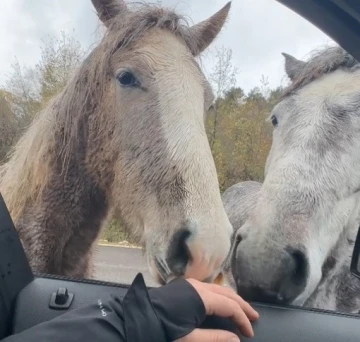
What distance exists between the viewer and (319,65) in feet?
8.03

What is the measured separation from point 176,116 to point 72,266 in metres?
0.78

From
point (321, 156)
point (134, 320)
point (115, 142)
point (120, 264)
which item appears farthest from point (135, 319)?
point (321, 156)

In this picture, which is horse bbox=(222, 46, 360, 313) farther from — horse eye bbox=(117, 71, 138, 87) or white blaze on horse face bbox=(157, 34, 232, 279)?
horse eye bbox=(117, 71, 138, 87)

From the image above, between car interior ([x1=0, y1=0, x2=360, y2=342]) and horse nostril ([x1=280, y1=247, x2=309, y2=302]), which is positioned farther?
horse nostril ([x1=280, y1=247, x2=309, y2=302])


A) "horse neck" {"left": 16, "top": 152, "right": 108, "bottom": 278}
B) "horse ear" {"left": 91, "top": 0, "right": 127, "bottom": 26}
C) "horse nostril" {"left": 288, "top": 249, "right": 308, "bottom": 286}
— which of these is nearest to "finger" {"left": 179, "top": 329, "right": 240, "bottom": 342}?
"horse nostril" {"left": 288, "top": 249, "right": 308, "bottom": 286}

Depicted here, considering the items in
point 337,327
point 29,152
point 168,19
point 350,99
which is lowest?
point 337,327

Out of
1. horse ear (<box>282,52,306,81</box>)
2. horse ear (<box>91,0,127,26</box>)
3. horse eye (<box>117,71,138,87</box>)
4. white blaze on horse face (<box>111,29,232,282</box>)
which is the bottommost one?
white blaze on horse face (<box>111,29,232,282</box>)

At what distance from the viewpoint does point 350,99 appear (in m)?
2.35

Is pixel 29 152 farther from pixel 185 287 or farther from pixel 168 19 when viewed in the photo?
pixel 185 287

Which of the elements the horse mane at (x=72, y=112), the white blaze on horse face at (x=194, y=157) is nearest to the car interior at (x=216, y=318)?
the white blaze on horse face at (x=194, y=157)

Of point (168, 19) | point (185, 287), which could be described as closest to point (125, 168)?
point (168, 19)

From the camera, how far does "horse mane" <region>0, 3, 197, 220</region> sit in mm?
2217

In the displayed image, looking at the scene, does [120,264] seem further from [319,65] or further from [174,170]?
[319,65]

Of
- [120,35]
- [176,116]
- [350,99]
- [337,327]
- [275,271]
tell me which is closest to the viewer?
[337,327]
